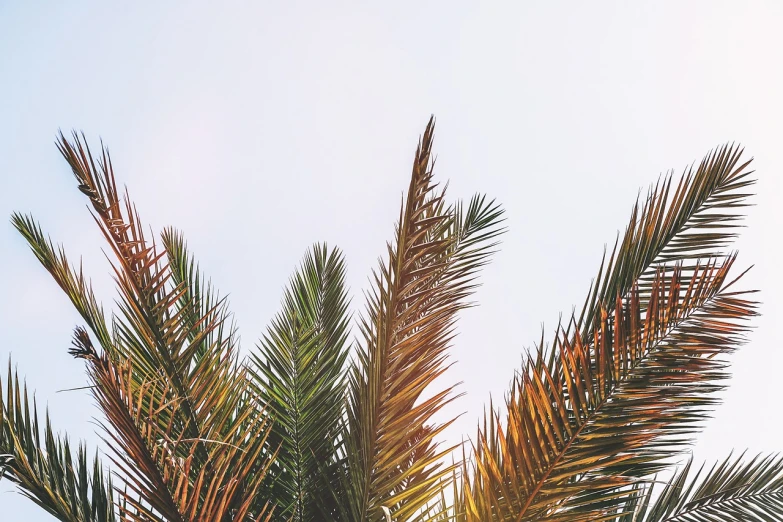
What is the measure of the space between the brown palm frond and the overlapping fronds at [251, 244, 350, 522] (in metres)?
1.28

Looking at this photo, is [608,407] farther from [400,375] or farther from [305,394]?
[305,394]

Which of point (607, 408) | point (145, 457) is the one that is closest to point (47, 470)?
point (145, 457)

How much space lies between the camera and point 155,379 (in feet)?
7.55

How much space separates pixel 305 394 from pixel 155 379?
2.15m

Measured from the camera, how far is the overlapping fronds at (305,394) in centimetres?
Answer: 387

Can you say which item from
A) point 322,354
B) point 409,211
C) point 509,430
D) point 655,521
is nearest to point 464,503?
point 509,430

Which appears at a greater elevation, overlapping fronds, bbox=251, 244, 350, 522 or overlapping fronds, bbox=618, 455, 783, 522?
overlapping fronds, bbox=251, 244, 350, 522

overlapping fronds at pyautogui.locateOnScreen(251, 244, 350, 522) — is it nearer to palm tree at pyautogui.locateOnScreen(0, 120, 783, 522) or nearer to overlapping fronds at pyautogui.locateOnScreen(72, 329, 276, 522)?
palm tree at pyautogui.locateOnScreen(0, 120, 783, 522)

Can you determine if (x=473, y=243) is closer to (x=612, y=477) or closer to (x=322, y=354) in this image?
(x=322, y=354)

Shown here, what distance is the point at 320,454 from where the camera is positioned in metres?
3.99

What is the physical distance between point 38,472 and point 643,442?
7.97ft

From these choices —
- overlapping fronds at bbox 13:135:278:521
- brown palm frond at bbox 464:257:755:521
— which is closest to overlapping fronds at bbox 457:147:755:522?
brown palm frond at bbox 464:257:755:521

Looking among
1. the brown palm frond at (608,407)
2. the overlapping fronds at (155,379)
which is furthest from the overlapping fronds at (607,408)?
the overlapping fronds at (155,379)

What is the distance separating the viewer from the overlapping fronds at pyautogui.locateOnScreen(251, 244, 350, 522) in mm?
3869
